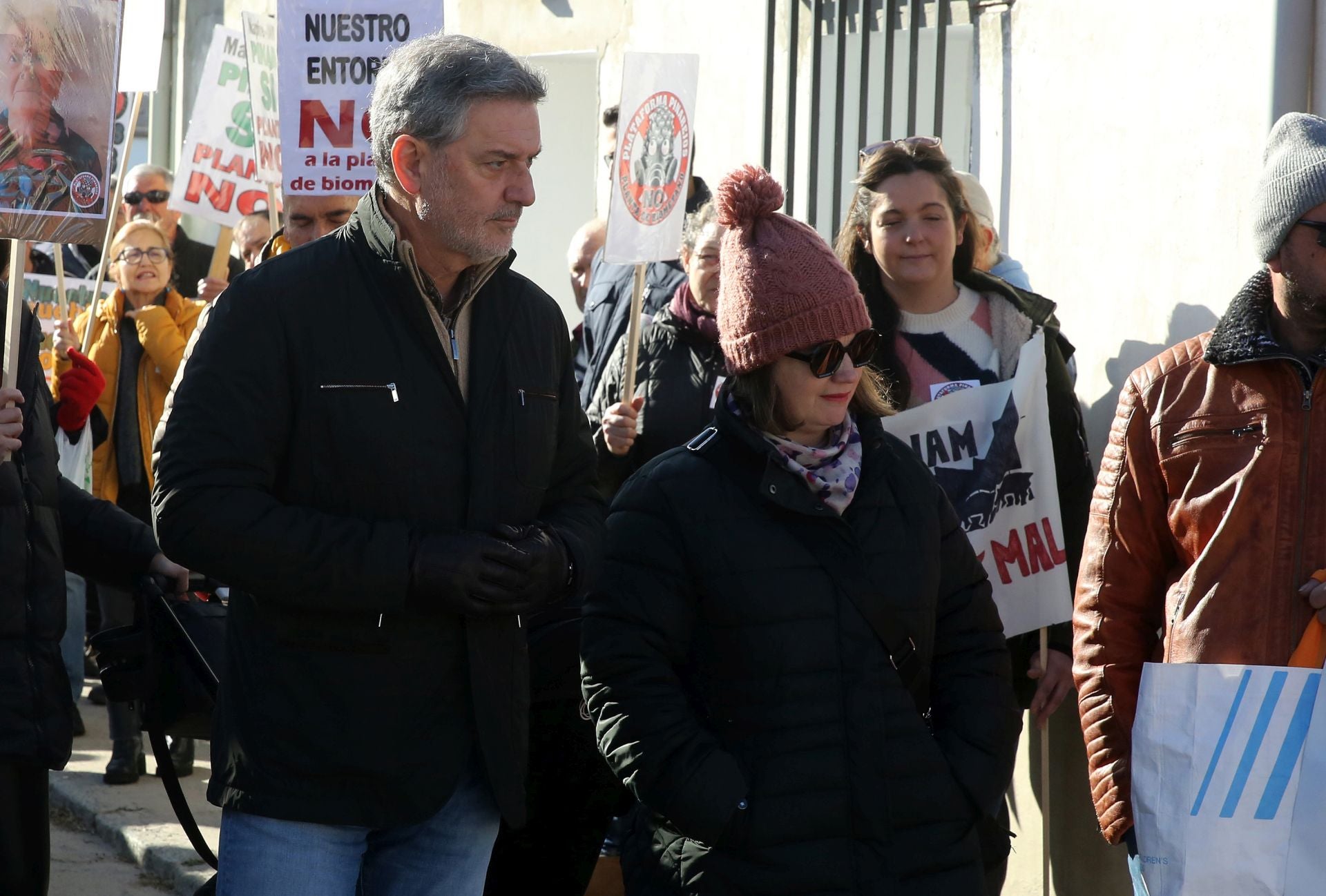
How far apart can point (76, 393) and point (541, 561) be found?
3525 mm

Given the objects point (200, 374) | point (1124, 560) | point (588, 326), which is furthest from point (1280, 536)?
point (588, 326)

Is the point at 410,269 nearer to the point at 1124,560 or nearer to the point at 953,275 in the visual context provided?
the point at 1124,560

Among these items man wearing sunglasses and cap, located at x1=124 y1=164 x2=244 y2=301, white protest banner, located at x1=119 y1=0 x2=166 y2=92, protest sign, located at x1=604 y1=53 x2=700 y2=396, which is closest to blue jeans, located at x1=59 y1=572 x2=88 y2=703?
white protest banner, located at x1=119 y1=0 x2=166 y2=92

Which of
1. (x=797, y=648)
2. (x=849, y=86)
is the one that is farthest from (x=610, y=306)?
(x=797, y=648)

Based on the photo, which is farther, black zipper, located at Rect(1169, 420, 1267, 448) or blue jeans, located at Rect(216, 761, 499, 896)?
black zipper, located at Rect(1169, 420, 1267, 448)

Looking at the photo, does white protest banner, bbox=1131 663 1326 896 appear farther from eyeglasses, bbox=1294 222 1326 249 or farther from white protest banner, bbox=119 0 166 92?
white protest banner, bbox=119 0 166 92

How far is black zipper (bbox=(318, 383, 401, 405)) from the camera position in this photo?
2.73 metres

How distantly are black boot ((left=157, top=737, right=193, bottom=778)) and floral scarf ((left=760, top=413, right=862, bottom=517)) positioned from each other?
4.65 metres

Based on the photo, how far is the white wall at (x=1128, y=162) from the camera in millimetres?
4508

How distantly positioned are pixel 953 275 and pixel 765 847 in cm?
211

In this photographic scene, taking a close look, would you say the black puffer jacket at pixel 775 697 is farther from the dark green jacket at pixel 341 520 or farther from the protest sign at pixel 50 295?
the protest sign at pixel 50 295

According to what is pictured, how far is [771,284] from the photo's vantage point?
10.3 ft

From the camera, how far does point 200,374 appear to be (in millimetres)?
2713

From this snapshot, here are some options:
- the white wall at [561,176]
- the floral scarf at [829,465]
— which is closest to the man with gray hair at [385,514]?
→ the floral scarf at [829,465]
